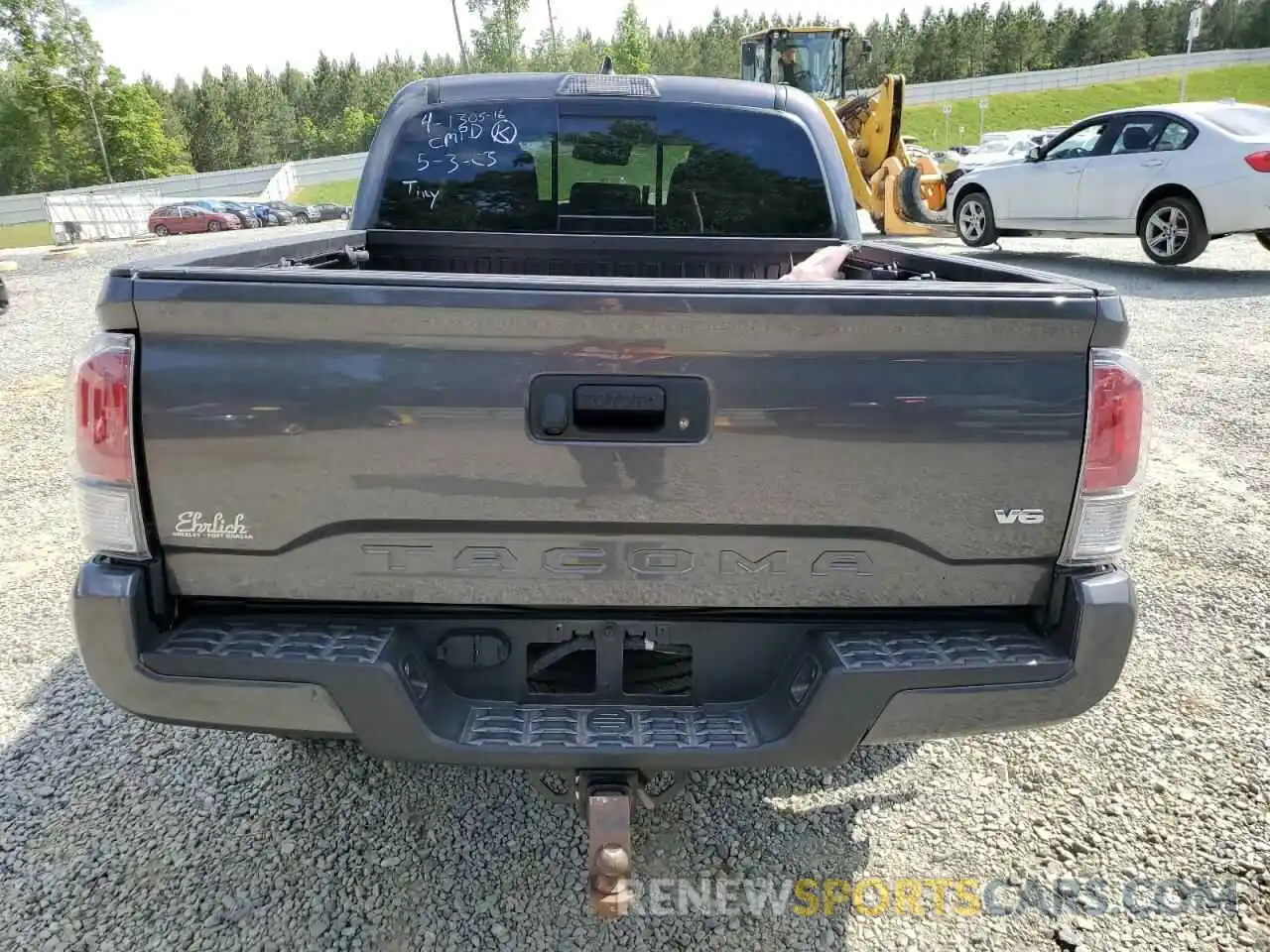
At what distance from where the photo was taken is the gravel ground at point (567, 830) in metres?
2.21

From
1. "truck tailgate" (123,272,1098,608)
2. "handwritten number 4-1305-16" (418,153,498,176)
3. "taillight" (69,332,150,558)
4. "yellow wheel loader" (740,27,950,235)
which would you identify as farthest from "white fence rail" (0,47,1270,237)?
"truck tailgate" (123,272,1098,608)

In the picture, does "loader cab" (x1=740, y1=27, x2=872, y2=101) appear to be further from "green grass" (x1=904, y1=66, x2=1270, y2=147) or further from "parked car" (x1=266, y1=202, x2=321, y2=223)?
"green grass" (x1=904, y1=66, x2=1270, y2=147)

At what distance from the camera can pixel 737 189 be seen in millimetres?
3709

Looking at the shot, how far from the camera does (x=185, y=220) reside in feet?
105

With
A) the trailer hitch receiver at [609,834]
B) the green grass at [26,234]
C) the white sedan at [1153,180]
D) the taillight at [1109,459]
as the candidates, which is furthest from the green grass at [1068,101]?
the trailer hitch receiver at [609,834]

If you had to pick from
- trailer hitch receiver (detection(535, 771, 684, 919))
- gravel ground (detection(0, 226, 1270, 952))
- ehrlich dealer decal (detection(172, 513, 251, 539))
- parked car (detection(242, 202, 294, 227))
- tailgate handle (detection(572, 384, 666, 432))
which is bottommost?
parked car (detection(242, 202, 294, 227))

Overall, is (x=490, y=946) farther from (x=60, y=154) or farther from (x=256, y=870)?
(x=60, y=154)

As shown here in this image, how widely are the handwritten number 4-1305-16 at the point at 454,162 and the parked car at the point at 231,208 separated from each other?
3368 cm

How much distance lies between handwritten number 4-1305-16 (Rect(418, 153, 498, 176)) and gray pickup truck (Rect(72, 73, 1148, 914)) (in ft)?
6.27

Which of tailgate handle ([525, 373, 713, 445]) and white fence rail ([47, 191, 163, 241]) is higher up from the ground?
tailgate handle ([525, 373, 713, 445])

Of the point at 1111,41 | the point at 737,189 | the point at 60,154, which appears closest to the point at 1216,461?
the point at 737,189

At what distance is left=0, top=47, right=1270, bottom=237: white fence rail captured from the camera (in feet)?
124

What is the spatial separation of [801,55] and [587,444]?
18944 mm

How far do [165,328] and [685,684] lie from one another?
139 centimetres
